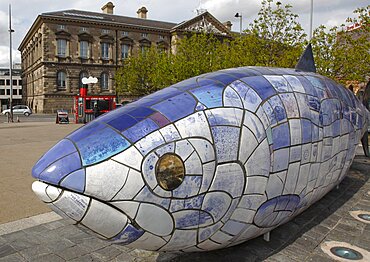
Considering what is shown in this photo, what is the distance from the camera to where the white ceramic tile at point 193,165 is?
256cm

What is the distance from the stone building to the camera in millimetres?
45031

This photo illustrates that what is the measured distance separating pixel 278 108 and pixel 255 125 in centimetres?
50

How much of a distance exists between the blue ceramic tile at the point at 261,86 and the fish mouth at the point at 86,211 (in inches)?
72.7

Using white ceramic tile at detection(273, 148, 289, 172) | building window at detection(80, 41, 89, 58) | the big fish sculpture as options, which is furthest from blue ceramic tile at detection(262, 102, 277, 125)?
building window at detection(80, 41, 89, 58)

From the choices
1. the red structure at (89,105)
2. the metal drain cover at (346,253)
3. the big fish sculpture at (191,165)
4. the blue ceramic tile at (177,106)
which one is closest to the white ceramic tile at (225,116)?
the big fish sculpture at (191,165)

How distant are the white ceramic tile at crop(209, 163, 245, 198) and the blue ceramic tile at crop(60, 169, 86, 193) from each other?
103 cm

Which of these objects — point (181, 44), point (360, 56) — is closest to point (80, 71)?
point (181, 44)

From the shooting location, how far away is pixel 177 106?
2.81m

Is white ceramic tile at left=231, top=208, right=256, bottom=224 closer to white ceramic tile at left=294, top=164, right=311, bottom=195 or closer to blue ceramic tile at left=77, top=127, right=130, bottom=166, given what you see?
white ceramic tile at left=294, top=164, right=311, bottom=195

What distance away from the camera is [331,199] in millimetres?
6211

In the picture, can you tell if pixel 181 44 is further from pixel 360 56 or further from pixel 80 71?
pixel 80 71

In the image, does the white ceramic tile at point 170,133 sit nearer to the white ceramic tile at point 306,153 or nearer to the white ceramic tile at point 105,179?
the white ceramic tile at point 105,179

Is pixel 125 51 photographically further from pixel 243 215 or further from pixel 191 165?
pixel 191 165

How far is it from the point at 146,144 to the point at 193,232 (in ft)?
2.93
